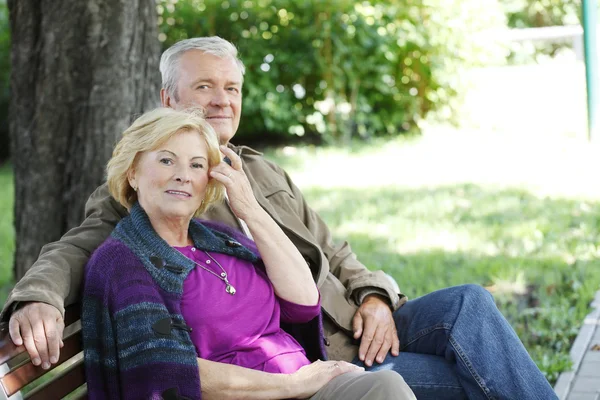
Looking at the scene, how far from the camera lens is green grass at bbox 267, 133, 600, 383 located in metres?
5.13

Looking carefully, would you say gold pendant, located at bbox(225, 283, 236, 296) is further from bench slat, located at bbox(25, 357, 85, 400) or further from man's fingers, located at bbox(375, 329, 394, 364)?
man's fingers, located at bbox(375, 329, 394, 364)

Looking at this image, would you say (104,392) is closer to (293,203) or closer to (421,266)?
(293,203)

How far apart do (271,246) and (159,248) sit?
40 centimetres

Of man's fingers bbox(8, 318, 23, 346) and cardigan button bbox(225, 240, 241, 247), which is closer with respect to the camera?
man's fingers bbox(8, 318, 23, 346)

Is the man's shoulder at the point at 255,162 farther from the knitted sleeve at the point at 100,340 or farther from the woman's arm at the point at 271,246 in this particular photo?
the knitted sleeve at the point at 100,340

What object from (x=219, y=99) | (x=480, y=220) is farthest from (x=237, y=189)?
(x=480, y=220)

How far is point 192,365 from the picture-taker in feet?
7.90

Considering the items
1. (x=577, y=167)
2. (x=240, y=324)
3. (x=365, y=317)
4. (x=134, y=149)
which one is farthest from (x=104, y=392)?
(x=577, y=167)

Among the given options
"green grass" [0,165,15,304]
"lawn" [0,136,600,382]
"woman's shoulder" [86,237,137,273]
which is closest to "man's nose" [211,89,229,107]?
"woman's shoulder" [86,237,137,273]

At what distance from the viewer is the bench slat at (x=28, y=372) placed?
216cm

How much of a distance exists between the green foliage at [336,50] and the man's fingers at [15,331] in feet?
29.6

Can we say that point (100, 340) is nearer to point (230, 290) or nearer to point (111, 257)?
point (111, 257)

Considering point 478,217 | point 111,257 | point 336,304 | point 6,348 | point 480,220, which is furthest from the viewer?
point 478,217

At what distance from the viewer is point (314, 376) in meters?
2.66
